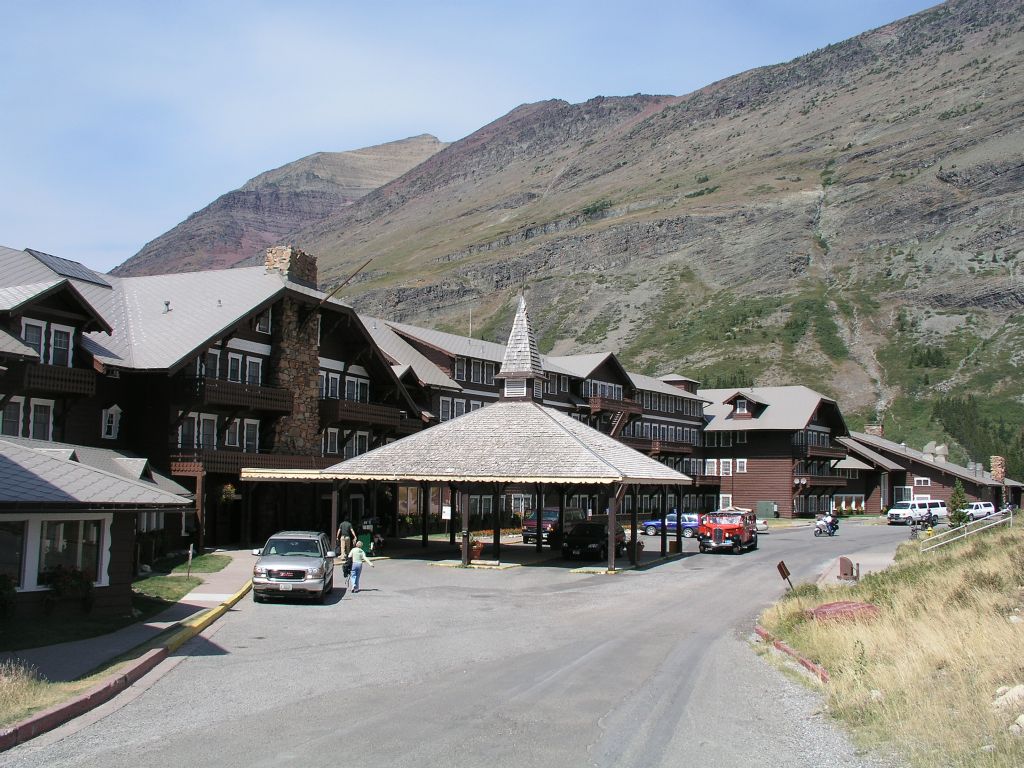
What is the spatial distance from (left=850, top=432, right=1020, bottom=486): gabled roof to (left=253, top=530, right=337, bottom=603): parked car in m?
75.6

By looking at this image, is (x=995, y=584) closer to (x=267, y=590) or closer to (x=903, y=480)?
Answer: (x=267, y=590)

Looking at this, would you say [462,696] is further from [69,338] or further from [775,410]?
[775,410]

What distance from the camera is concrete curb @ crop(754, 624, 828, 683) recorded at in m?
16.4

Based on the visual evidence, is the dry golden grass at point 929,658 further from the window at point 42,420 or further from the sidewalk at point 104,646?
the window at point 42,420

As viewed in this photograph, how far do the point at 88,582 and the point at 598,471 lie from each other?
733 inches

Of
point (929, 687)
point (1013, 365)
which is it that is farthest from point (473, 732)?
point (1013, 365)

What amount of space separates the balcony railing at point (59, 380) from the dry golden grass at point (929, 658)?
2582cm

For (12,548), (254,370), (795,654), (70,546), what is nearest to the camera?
(795,654)

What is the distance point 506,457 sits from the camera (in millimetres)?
37688

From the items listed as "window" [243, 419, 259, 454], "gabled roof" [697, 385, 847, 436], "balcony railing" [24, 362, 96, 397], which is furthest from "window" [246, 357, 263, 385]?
"gabled roof" [697, 385, 847, 436]

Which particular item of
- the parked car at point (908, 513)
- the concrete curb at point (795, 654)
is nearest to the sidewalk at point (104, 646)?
the concrete curb at point (795, 654)

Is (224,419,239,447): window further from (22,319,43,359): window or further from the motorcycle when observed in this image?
the motorcycle

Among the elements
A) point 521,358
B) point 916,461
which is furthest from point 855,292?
point 521,358

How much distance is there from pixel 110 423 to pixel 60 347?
4.42 m
